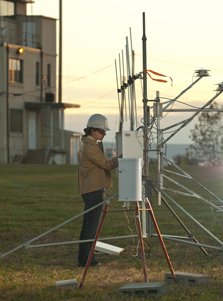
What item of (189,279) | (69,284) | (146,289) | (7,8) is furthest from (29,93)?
(146,289)

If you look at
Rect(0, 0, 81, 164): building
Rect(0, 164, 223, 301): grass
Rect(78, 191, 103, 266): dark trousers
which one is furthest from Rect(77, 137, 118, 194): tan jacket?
Rect(0, 0, 81, 164): building

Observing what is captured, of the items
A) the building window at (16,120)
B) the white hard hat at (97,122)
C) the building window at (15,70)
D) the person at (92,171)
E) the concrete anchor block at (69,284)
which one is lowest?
the concrete anchor block at (69,284)

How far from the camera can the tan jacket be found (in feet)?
21.4

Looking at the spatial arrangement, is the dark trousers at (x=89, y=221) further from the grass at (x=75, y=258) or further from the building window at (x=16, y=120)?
the building window at (x=16, y=120)

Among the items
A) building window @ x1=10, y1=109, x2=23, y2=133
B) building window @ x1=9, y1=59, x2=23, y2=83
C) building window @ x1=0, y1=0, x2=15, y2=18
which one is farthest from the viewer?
building window @ x1=0, y1=0, x2=15, y2=18

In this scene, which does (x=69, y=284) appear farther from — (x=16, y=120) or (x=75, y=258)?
(x=16, y=120)

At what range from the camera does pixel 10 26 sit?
125 feet

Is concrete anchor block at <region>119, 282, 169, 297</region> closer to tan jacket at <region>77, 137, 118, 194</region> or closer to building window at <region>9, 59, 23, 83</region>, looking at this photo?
tan jacket at <region>77, 137, 118, 194</region>

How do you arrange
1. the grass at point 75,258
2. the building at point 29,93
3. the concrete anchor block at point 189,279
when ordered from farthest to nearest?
the building at point 29,93 → the concrete anchor block at point 189,279 → the grass at point 75,258

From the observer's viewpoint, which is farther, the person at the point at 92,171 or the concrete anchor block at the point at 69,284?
the person at the point at 92,171

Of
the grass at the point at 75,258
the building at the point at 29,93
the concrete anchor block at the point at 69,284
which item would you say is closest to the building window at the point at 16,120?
the building at the point at 29,93

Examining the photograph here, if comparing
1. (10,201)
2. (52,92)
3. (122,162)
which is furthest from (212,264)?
(52,92)

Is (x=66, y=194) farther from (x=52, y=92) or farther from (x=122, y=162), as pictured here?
(x=52, y=92)

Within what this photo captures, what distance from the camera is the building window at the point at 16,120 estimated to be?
115 ft
